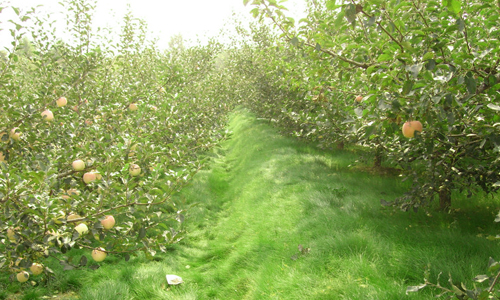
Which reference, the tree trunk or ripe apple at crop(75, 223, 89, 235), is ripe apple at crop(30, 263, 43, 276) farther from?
the tree trunk

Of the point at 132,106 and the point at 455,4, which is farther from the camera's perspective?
the point at 132,106

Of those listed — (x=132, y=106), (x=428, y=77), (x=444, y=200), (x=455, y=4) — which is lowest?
(x=444, y=200)

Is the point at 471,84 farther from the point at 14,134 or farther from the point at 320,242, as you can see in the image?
the point at 14,134

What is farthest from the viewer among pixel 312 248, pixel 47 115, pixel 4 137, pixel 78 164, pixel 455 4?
pixel 312 248

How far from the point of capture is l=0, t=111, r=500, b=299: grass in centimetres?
344

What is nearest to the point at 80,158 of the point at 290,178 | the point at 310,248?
the point at 310,248

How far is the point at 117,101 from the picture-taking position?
19.1ft

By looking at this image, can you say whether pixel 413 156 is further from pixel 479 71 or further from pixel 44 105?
pixel 44 105

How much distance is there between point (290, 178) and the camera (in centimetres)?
751

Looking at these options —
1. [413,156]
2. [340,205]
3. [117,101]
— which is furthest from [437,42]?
[117,101]

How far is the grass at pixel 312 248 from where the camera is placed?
3.44m

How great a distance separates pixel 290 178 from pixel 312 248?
325 cm

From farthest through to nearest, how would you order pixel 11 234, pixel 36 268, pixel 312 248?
pixel 312 248 < pixel 36 268 < pixel 11 234

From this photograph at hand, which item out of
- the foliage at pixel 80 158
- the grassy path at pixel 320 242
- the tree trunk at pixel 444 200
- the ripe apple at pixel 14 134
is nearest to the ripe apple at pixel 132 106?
the foliage at pixel 80 158
